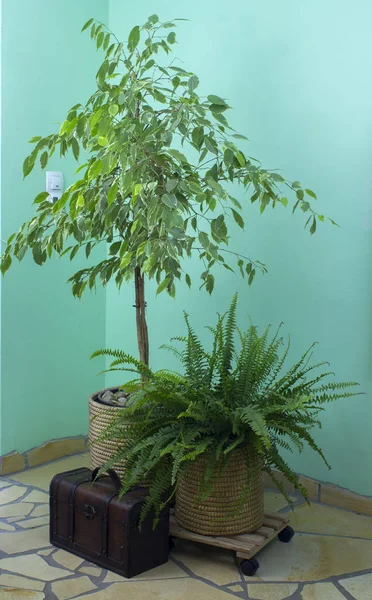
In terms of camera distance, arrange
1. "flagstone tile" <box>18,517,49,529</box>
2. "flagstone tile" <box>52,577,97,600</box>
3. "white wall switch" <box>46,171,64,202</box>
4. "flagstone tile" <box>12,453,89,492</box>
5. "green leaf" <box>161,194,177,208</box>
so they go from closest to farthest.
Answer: "green leaf" <box>161,194,177,208</box> → "flagstone tile" <box>52,577,97,600</box> → "flagstone tile" <box>18,517,49,529</box> → "flagstone tile" <box>12,453,89,492</box> → "white wall switch" <box>46,171,64,202</box>

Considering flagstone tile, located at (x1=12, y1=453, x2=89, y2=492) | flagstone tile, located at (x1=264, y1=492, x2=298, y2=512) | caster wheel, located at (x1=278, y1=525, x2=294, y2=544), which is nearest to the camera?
caster wheel, located at (x1=278, y1=525, x2=294, y2=544)

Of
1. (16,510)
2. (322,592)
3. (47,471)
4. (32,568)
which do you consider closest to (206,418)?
(322,592)

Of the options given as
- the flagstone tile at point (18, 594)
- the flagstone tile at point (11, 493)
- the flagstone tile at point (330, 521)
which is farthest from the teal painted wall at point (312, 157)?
the flagstone tile at point (18, 594)

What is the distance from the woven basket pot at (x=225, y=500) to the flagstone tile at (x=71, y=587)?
0.38m

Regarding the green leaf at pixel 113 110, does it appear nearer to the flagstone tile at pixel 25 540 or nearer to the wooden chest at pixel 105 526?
the wooden chest at pixel 105 526

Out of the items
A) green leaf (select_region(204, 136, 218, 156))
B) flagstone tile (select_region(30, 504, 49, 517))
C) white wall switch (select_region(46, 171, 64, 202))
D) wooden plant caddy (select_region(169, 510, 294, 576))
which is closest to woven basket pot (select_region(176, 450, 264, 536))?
wooden plant caddy (select_region(169, 510, 294, 576))

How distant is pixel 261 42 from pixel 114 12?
899 mm

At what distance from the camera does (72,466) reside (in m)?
3.18

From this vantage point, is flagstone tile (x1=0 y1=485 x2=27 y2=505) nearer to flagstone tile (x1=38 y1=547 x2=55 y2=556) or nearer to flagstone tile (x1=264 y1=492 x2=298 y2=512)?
flagstone tile (x1=38 y1=547 x2=55 y2=556)

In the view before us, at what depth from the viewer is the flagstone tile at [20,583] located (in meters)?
2.07

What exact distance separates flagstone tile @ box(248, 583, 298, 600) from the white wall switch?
1.90 meters

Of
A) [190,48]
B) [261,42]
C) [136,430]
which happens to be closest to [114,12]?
[190,48]

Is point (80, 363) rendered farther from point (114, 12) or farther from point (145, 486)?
A: point (114, 12)

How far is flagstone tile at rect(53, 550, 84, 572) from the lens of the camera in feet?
7.27
